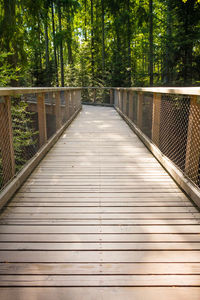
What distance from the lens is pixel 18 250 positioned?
191cm

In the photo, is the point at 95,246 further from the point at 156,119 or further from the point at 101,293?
the point at 156,119

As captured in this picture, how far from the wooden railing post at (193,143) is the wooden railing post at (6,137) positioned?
2.07 m

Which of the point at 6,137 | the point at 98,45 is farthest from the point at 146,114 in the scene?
the point at 98,45

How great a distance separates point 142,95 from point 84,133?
2.04 metres

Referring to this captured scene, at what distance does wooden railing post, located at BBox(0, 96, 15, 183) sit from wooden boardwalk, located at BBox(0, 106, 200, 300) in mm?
336

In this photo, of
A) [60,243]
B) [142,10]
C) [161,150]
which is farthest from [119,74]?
[60,243]

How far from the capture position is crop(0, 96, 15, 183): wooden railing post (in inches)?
104

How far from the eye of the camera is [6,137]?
274cm

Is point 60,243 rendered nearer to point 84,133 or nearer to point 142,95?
point 142,95

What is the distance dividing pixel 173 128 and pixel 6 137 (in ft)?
12.2

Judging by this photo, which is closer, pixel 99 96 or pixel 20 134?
pixel 20 134

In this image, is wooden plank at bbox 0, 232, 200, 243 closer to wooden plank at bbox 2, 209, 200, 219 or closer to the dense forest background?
wooden plank at bbox 2, 209, 200, 219

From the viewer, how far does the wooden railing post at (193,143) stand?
2658 millimetres

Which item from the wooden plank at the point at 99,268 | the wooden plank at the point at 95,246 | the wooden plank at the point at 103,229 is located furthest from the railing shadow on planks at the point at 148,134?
the wooden plank at the point at 99,268
